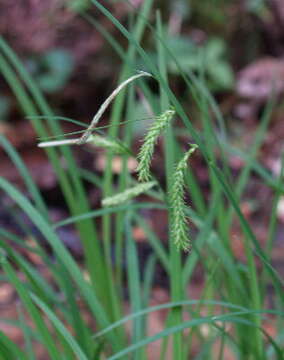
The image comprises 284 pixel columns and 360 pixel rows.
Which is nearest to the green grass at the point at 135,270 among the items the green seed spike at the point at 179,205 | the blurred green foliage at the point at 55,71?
the green seed spike at the point at 179,205

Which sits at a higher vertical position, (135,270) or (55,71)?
(55,71)

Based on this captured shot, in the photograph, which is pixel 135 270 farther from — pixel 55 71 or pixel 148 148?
pixel 55 71

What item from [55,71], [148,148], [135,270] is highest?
[148,148]

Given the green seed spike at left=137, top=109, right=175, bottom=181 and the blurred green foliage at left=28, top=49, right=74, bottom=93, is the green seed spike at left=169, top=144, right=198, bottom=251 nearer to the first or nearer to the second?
the green seed spike at left=137, top=109, right=175, bottom=181

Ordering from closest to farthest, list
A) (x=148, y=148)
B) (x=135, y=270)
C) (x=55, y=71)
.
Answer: (x=148, y=148) → (x=135, y=270) → (x=55, y=71)

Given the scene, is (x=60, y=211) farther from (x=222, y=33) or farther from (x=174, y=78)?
(x=222, y=33)

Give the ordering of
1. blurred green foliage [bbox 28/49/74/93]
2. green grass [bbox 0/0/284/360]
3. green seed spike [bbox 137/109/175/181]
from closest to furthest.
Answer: green seed spike [bbox 137/109/175/181], green grass [bbox 0/0/284/360], blurred green foliage [bbox 28/49/74/93]

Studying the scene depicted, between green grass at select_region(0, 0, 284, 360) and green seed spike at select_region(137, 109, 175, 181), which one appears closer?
green seed spike at select_region(137, 109, 175, 181)

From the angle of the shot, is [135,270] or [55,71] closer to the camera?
[135,270]

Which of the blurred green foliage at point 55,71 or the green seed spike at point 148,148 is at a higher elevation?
the green seed spike at point 148,148

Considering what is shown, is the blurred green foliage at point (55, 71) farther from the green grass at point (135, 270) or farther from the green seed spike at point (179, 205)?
the green seed spike at point (179, 205)

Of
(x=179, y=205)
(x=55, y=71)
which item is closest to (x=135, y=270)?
(x=179, y=205)

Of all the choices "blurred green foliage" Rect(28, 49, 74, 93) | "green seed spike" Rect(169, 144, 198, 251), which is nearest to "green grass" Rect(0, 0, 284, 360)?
"green seed spike" Rect(169, 144, 198, 251)
